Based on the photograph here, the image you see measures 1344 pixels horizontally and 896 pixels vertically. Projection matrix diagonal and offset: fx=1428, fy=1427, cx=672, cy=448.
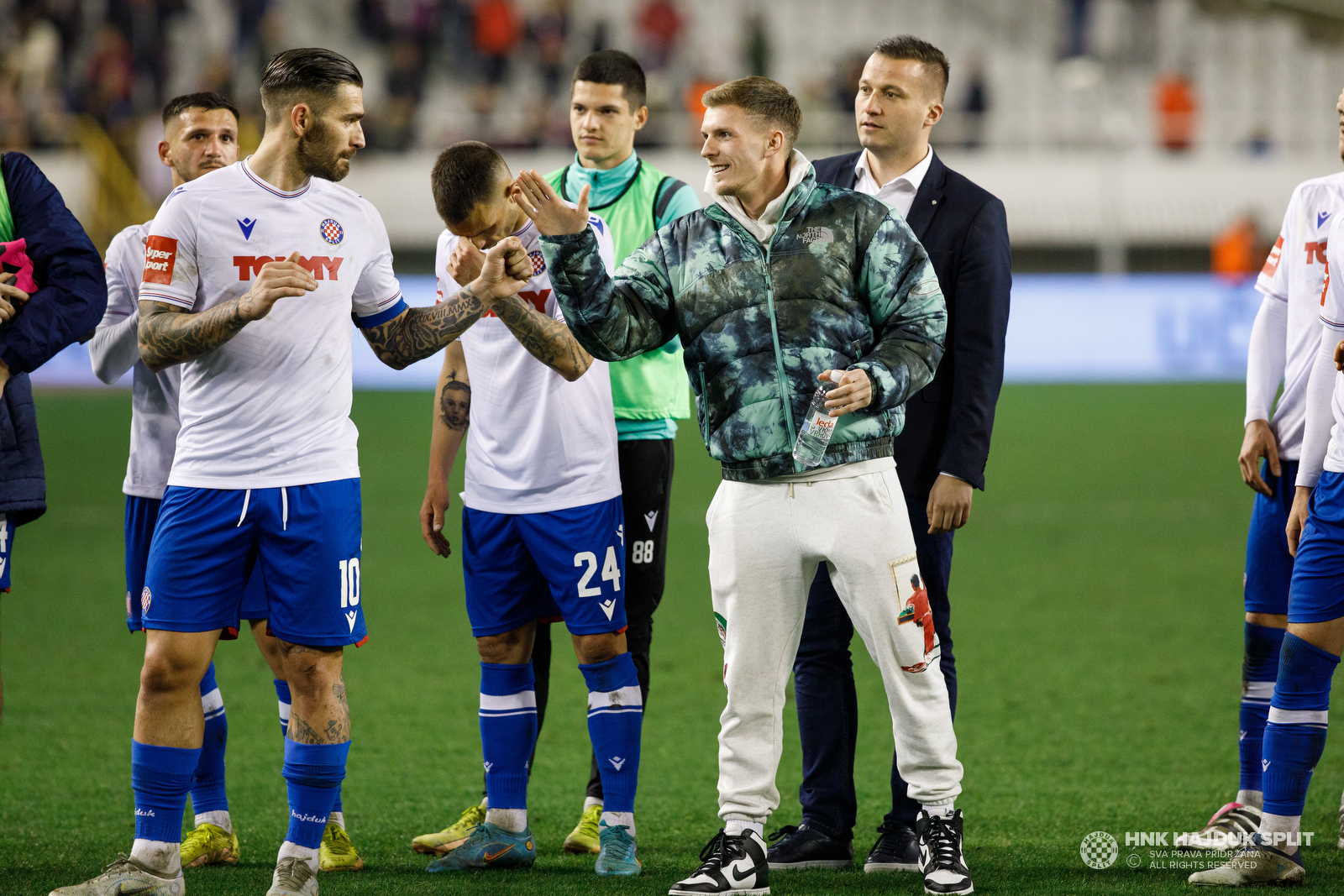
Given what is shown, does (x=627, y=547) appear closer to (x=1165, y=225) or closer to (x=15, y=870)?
(x=15, y=870)

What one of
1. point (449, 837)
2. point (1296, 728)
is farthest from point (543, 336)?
point (1296, 728)

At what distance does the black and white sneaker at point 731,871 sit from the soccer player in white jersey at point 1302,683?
3.85ft

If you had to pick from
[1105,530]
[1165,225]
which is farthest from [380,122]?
[1105,530]

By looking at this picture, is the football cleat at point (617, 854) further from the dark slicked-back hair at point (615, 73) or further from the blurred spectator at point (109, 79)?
the blurred spectator at point (109, 79)

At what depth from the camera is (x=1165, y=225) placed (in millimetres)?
21016

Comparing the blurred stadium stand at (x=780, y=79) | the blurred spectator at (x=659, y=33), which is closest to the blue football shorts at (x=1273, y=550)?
the blurred stadium stand at (x=780, y=79)

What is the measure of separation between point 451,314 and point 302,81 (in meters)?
0.70

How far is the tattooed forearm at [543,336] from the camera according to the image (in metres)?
3.81

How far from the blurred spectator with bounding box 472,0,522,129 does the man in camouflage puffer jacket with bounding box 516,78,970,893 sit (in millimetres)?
19531

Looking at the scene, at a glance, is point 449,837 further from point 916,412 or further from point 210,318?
point 916,412

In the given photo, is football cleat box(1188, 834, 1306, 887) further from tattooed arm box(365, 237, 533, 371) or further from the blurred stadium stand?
the blurred stadium stand

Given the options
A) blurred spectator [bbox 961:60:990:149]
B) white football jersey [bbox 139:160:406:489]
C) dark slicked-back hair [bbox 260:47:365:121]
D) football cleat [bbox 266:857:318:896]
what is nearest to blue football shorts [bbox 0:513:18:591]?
white football jersey [bbox 139:160:406:489]

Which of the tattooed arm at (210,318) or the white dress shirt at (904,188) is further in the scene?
the white dress shirt at (904,188)

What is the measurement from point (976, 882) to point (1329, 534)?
52.3 inches
